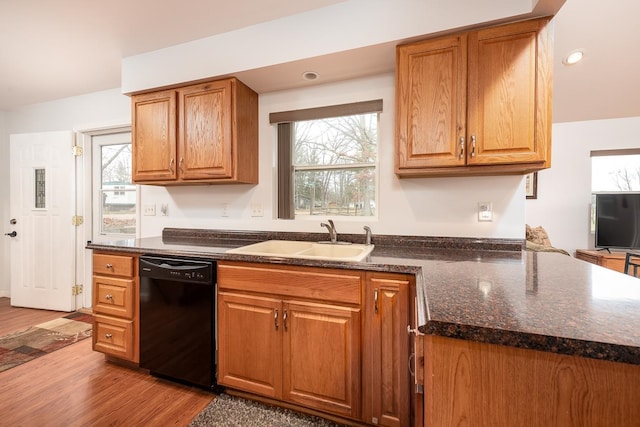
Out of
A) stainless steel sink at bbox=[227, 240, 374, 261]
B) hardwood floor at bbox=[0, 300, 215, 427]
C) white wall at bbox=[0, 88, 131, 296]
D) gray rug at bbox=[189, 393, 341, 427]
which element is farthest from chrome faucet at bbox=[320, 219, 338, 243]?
white wall at bbox=[0, 88, 131, 296]

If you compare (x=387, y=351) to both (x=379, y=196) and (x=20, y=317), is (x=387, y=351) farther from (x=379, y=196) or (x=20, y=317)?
(x=20, y=317)

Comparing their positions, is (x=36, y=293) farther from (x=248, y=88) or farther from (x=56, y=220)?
(x=248, y=88)

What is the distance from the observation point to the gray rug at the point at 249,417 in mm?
1558

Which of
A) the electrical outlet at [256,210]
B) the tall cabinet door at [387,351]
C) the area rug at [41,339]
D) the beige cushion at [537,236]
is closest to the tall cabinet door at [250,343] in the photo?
the tall cabinet door at [387,351]

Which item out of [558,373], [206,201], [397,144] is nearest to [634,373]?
[558,373]

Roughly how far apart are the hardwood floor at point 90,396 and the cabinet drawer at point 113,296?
44 centimetres

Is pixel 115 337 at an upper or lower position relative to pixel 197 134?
lower

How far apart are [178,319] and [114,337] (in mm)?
690

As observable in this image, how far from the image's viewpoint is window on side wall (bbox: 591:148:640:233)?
12.3ft

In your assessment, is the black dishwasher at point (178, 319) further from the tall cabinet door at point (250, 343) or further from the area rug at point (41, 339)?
the area rug at point (41, 339)

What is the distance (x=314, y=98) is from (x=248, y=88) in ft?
1.79

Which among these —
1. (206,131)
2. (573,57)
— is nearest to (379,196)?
(206,131)

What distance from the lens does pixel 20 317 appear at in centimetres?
306

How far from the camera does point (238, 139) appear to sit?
214 cm
